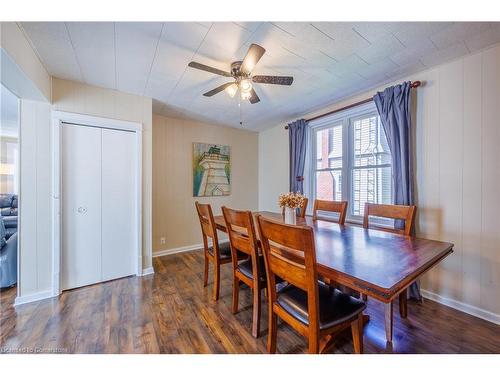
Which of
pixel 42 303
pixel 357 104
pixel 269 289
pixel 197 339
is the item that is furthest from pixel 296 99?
pixel 42 303

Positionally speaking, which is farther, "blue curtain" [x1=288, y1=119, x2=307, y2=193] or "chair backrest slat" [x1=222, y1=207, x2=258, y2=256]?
"blue curtain" [x1=288, y1=119, x2=307, y2=193]

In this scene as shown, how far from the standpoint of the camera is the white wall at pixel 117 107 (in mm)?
2229

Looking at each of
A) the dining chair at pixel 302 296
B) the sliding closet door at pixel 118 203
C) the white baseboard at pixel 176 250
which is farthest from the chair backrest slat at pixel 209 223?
the white baseboard at pixel 176 250

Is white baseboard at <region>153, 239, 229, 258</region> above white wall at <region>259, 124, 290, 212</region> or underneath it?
underneath

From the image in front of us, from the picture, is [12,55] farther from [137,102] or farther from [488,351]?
[488,351]

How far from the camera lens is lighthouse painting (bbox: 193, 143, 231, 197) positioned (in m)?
3.73

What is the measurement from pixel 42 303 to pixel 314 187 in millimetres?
3630

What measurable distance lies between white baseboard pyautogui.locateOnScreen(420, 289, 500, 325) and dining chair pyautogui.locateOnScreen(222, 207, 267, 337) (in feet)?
6.07

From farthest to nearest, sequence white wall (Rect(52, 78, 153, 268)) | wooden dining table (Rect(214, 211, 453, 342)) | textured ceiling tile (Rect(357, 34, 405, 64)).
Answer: white wall (Rect(52, 78, 153, 268)) < textured ceiling tile (Rect(357, 34, 405, 64)) < wooden dining table (Rect(214, 211, 453, 342))

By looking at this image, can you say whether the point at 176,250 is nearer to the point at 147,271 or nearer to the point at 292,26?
the point at 147,271

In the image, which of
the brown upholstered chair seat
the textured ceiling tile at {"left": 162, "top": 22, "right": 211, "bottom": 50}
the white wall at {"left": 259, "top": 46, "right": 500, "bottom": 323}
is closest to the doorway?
the textured ceiling tile at {"left": 162, "top": 22, "right": 211, "bottom": 50}

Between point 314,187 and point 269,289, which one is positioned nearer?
Result: point 269,289

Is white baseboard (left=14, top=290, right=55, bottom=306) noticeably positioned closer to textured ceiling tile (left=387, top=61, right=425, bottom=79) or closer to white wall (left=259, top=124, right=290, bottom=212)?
white wall (left=259, top=124, right=290, bottom=212)

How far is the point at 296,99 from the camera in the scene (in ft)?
9.31
